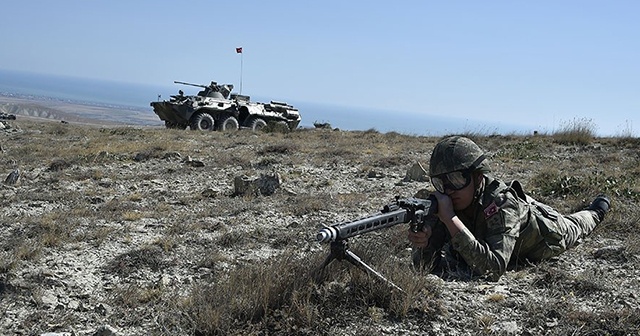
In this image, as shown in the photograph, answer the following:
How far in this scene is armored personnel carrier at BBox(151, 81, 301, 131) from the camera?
21.0 metres

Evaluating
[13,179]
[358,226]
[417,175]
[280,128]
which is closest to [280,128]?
[280,128]

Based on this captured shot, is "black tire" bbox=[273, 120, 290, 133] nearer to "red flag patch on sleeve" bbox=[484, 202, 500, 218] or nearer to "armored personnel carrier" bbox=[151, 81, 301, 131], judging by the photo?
"armored personnel carrier" bbox=[151, 81, 301, 131]

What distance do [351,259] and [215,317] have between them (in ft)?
2.70

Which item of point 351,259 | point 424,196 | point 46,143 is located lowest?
point 46,143

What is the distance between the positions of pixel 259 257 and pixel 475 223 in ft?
6.84

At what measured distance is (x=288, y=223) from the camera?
21.5ft

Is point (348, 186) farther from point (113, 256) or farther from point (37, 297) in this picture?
point (37, 297)

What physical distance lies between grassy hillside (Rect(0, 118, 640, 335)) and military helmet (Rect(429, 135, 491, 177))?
0.70 meters

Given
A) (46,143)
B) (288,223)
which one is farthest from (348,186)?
(46,143)

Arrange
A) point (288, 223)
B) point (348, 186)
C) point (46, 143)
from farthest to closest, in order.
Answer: point (46, 143), point (348, 186), point (288, 223)

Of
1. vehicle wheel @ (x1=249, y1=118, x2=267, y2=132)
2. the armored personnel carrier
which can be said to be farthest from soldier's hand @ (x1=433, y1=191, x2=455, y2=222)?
vehicle wheel @ (x1=249, y1=118, x2=267, y2=132)

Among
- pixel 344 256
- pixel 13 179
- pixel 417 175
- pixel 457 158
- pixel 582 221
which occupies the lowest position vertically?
pixel 13 179

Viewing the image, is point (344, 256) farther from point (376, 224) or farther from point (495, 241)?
point (495, 241)

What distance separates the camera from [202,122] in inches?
826
